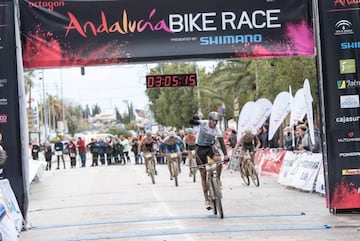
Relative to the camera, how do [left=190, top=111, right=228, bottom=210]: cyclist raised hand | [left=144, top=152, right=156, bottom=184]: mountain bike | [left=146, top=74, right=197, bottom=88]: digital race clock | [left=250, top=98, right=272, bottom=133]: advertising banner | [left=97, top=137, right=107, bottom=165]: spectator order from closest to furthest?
[left=190, top=111, right=228, bottom=210]: cyclist raised hand, [left=146, top=74, right=197, bottom=88]: digital race clock, [left=144, top=152, right=156, bottom=184]: mountain bike, [left=250, top=98, right=272, bottom=133]: advertising banner, [left=97, top=137, right=107, bottom=165]: spectator

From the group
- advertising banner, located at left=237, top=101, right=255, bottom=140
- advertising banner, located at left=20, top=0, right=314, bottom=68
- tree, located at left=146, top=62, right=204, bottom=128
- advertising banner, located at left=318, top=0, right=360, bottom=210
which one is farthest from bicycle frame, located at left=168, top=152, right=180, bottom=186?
tree, located at left=146, top=62, right=204, bottom=128

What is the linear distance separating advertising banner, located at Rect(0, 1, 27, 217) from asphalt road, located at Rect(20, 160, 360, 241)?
103 cm

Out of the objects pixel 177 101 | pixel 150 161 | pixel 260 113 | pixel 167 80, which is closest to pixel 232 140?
pixel 260 113

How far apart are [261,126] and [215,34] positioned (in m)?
14.5

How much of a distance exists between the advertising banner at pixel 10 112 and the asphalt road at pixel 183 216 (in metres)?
1.03

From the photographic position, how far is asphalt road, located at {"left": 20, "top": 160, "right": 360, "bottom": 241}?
11102mm

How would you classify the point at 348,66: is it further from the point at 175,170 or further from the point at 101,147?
the point at 101,147

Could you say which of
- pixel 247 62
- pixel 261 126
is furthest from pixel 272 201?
pixel 247 62

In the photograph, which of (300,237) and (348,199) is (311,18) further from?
(300,237)

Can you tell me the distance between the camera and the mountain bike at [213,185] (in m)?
13.0

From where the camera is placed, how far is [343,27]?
13.2 m

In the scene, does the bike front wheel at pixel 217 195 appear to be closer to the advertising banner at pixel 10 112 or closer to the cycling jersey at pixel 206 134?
the cycling jersey at pixel 206 134

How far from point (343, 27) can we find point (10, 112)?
6687mm

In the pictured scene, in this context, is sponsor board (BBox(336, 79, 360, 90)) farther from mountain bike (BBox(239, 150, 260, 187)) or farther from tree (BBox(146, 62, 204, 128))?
tree (BBox(146, 62, 204, 128))
